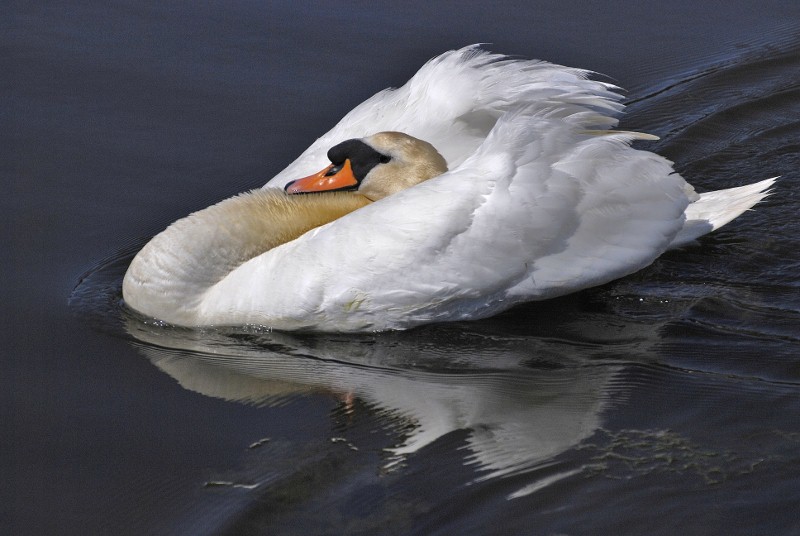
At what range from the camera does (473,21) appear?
10.6 m

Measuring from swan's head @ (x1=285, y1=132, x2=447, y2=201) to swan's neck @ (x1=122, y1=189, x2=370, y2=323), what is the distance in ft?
0.50

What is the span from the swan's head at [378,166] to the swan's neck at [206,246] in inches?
6.0

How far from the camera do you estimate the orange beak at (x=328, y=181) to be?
23.6ft

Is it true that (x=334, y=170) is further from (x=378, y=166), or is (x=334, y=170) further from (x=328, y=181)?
(x=378, y=166)

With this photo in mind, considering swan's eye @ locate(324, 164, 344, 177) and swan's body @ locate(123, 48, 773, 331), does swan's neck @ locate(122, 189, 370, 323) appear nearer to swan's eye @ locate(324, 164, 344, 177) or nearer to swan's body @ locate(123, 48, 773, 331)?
swan's body @ locate(123, 48, 773, 331)

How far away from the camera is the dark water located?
5.23 meters

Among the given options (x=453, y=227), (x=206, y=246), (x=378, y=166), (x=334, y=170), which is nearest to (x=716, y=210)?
(x=453, y=227)

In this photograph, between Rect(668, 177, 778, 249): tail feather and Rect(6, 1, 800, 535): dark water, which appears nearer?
Rect(6, 1, 800, 535): dark water

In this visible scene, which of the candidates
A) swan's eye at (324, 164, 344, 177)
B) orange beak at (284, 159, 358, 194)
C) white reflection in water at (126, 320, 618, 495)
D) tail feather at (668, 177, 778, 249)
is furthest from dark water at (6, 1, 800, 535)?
swan's eye at (324, 164, 344, 177)

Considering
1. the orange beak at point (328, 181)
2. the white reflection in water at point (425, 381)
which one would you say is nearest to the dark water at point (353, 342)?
the white reflection in water at point (425, 381)

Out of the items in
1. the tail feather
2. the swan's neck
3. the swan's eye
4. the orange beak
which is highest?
the swan's eye

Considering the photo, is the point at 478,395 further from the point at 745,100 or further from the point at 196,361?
the point at 745,100

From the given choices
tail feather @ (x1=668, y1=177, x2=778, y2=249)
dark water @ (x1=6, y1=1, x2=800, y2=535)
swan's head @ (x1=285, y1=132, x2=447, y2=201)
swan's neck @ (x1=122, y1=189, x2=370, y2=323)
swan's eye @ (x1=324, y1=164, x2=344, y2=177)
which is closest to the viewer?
dark water @ (x1=6, y1=1, x2=800, y2=535)

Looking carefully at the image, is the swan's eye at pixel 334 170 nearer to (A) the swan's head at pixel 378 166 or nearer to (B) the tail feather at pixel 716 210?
(A) the swan's head at pixel 378 166
